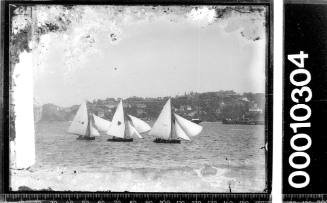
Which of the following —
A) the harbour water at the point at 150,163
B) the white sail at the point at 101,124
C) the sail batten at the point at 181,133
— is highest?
the white sail at the point at 101,124

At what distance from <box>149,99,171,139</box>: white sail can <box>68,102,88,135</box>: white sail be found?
12.2 inches

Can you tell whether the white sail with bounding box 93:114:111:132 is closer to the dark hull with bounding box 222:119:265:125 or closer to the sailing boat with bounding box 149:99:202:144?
the sailing boat with bounding box 149:99:202:144

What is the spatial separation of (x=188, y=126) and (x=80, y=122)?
50 centimetres

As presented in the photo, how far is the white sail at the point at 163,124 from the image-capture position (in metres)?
2.25

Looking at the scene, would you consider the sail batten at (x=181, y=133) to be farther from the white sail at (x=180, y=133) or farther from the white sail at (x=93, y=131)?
the white sail at (x=93, y=131)

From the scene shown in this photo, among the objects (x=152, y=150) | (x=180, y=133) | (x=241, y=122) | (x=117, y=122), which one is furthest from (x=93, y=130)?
(x=241, y=122)

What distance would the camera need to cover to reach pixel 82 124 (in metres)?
2.26

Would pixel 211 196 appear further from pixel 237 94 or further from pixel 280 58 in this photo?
pixel 280 58

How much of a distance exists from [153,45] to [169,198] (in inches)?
28.2

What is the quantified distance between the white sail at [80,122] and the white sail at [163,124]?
31 cm

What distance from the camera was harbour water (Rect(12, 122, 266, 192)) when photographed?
2256mm

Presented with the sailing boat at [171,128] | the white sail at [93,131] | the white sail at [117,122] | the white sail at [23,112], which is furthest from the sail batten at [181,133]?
the white sail at [23,112]

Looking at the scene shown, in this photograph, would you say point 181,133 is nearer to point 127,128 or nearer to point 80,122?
point 127,128

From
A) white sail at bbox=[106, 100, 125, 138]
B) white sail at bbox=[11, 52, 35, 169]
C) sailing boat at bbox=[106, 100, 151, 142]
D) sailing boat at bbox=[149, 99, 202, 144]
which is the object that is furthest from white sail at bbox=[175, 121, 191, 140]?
white sail at bbox=[11, 52, 35, 169]
